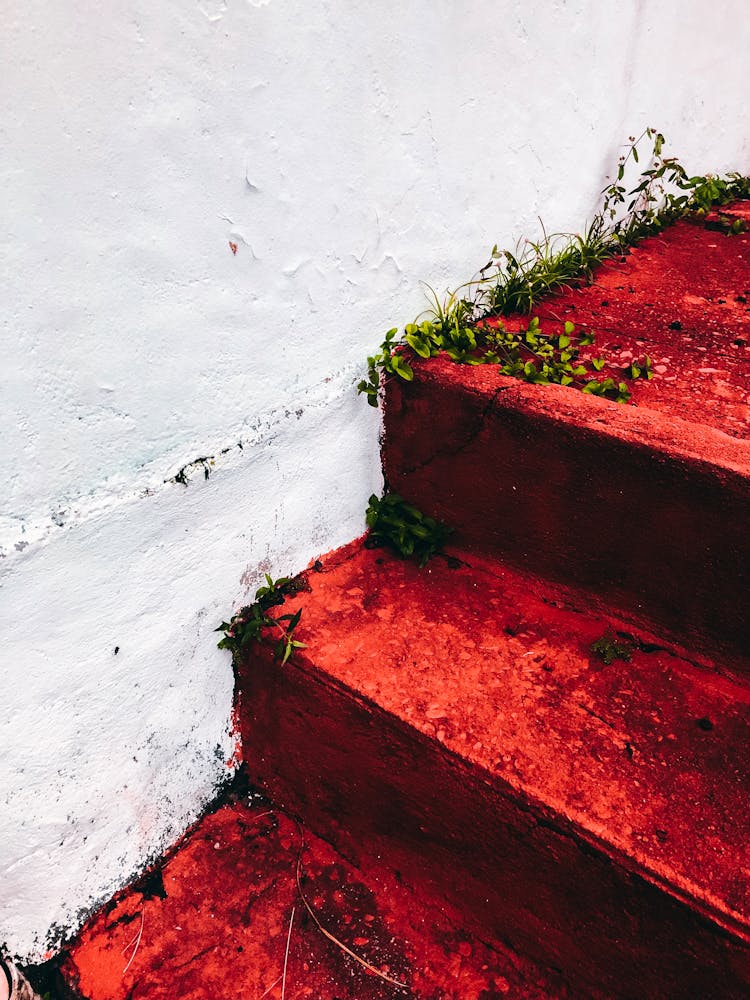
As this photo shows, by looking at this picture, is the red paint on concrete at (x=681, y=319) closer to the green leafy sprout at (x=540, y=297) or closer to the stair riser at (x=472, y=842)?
the green leafy sprout at (x=540, y=297)

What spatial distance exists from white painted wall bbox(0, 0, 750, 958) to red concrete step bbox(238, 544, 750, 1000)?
0.29 m

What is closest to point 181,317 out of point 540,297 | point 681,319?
point 540,297

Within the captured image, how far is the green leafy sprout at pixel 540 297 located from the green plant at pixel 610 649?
0.66 meters

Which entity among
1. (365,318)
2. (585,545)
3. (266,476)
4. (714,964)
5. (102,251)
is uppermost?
(102,251)

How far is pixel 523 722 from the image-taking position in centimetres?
157

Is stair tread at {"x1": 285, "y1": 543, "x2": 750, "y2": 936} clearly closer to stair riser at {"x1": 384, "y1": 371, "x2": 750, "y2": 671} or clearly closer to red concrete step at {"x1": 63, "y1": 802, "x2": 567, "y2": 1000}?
stair riser at {"x1": 384, "y1": 371, "x2": 750, "y2": 671}

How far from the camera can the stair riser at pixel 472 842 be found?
1307 millimetres

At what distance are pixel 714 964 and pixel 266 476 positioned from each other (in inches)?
55.0

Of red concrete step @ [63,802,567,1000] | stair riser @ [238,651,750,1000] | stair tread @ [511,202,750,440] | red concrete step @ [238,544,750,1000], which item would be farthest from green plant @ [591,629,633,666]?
red concrete step @ [63,802,567,1000]

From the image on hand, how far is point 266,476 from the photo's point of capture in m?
1.81

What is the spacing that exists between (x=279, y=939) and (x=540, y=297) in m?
2.18

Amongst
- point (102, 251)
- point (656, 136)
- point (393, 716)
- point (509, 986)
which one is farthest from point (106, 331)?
point (656, 136)

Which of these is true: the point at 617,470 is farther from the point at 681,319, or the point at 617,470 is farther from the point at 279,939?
the point at 279,939

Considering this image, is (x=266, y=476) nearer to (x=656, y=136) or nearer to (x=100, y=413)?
(x=100, y=413)
